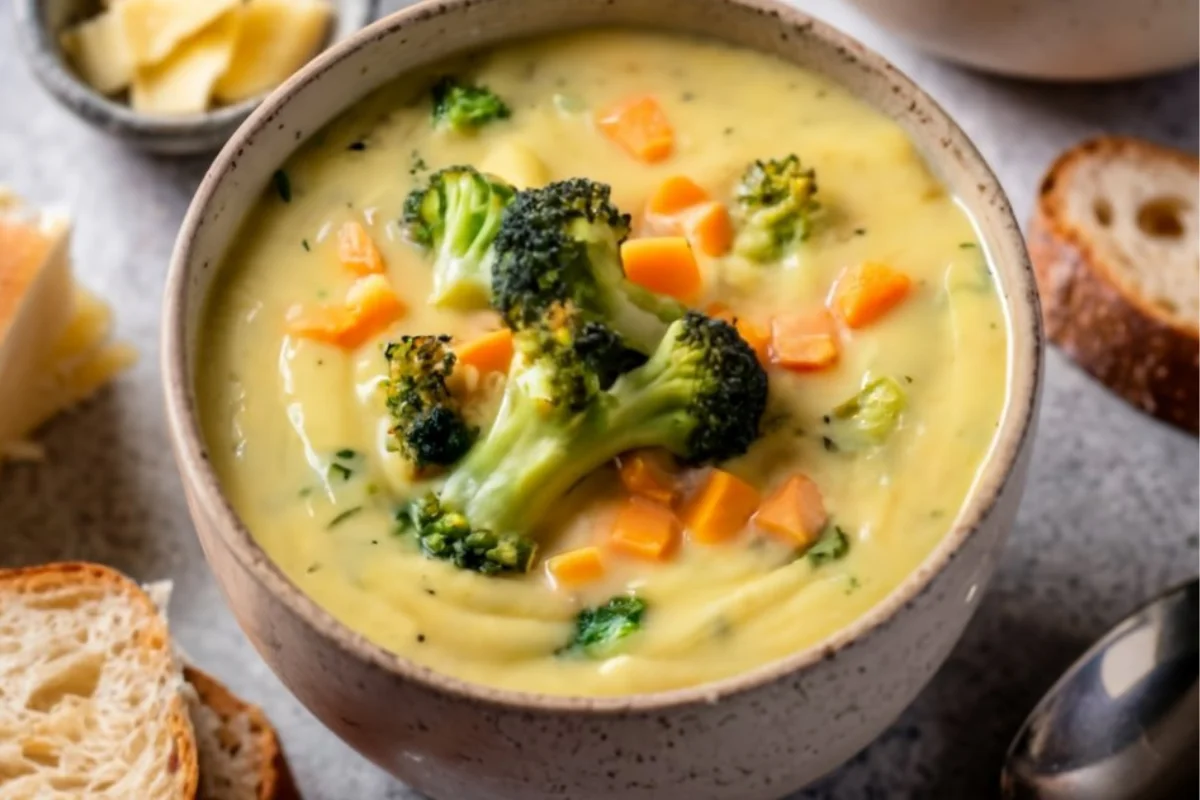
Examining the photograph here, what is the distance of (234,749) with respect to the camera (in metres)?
2.17

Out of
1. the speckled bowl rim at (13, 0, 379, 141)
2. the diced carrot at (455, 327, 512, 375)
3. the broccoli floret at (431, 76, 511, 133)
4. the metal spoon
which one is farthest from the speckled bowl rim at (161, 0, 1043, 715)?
the speckled bowl rim at (13, 0, 379, 141)

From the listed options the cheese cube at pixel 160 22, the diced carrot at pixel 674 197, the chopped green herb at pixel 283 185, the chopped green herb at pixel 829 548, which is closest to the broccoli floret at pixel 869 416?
the chopped green herb at pixel 829 548

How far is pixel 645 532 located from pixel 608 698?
0.80 feet

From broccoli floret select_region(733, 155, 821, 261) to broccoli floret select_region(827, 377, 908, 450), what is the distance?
23 cm

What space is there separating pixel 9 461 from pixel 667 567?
1302mm

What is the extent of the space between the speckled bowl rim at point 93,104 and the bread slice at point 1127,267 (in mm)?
1237

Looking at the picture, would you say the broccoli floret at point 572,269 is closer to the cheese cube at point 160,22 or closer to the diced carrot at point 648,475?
the diced carrot at point 648,475

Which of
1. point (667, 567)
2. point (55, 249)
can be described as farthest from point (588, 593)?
point (55, 249)

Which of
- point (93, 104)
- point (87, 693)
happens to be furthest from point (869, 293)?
point (93, 104)

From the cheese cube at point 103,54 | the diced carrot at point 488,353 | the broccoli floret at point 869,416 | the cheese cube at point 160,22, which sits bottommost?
the cheese cube at point 103,54

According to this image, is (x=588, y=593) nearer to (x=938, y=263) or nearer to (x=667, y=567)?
(x=667, y=567)

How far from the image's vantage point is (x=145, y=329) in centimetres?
271

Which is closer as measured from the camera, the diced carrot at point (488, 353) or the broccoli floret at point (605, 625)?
the broccoli floret at point (605, 625)

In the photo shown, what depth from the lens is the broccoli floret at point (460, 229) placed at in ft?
6.27
